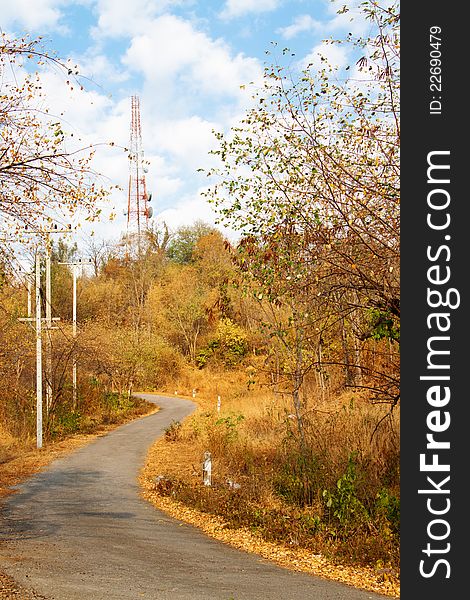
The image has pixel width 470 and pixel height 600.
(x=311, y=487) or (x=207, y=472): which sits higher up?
(x=311, y=487)

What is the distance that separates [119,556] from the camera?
348 inches

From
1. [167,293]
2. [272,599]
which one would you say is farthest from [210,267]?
[272,599]

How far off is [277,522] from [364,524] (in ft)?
4.81

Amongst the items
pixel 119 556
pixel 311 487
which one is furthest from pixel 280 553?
pixel 311 487

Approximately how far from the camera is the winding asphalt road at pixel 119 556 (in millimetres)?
7398

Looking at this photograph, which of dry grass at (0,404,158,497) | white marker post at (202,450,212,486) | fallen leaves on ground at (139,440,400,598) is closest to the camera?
fallen leaves on ground at (139,440,400,598)

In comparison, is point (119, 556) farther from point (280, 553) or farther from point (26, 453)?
point (26, 453)

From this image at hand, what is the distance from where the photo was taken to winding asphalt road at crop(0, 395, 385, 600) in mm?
7398

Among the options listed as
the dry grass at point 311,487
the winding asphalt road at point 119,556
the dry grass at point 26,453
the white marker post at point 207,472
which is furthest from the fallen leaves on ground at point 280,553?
the dry grass at point 26,453

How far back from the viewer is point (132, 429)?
25984mm

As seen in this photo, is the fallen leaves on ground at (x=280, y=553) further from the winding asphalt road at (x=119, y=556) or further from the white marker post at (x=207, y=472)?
the white marker post at (x=207, y=472)

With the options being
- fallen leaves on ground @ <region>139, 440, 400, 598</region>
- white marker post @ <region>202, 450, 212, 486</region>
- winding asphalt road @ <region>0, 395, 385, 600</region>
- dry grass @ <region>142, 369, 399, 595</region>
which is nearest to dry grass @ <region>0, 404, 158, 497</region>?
winding asphalt road @ <region>0, 395, 385, 600</region>

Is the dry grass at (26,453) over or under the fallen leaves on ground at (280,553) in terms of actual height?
under

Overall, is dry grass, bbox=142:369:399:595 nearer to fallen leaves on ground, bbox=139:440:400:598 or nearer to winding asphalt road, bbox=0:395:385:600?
fallen leaves on ground, bbox=139:440:400:598
